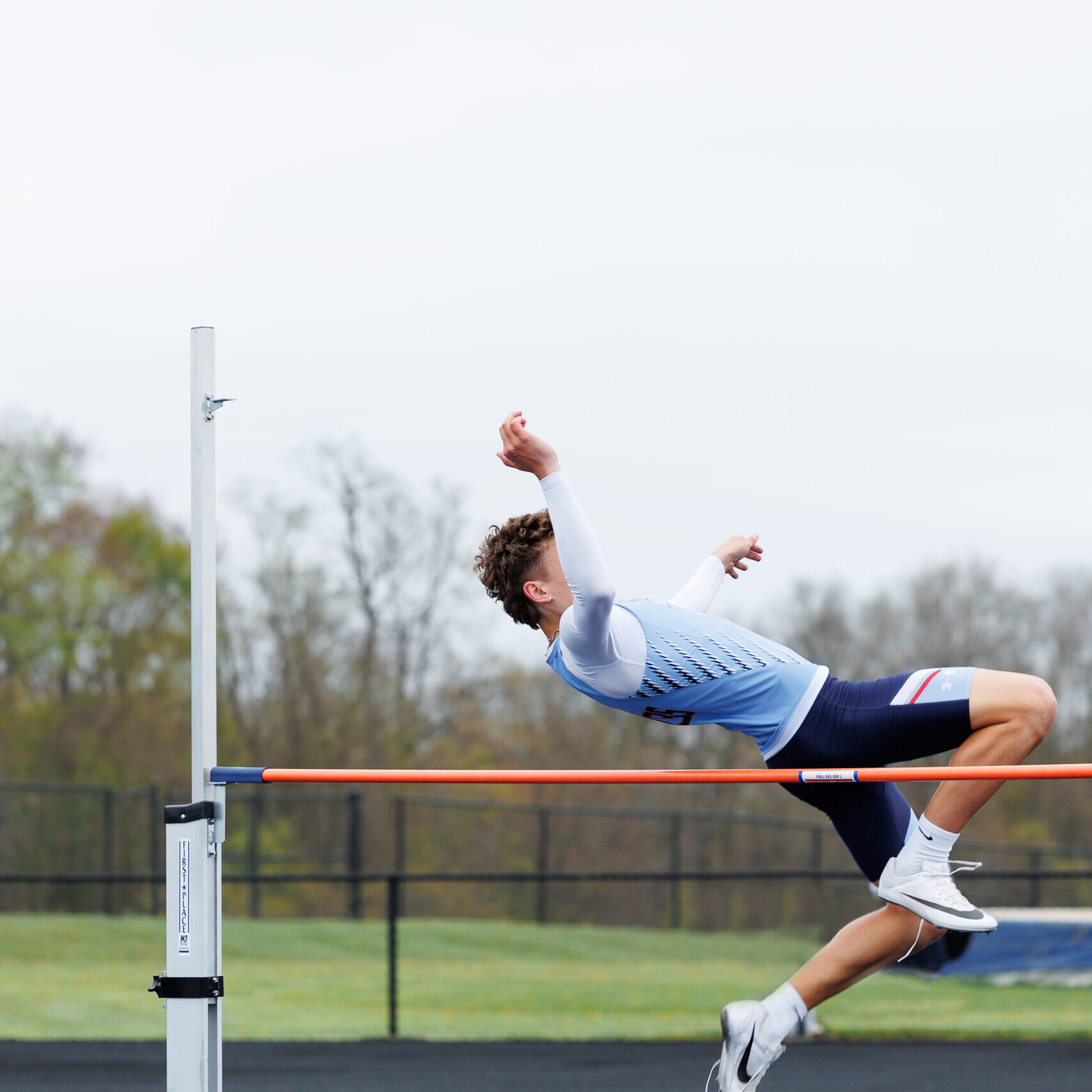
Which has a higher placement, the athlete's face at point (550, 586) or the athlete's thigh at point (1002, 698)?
the athlete's face at point (550, 586)

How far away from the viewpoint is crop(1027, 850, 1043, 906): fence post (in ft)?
52.0

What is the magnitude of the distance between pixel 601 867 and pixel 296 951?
21.6ft

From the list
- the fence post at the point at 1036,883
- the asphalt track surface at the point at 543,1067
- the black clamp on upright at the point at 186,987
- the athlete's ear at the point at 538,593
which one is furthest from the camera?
the fence post at the point at 1036,883

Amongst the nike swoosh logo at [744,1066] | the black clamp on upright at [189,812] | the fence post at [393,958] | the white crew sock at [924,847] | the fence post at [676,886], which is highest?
the black clamp on upright at [189,812]

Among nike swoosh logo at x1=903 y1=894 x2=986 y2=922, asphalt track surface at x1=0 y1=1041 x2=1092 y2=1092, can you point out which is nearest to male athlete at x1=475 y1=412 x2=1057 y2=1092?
nike swoosh logo at x1=903 y1=894 x2=986 y2=922

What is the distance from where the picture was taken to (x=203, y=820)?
12.5 feet

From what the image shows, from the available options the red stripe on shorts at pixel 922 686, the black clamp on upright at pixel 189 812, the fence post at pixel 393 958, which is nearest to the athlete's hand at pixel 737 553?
the red stripe on shorts at pixel 922 686

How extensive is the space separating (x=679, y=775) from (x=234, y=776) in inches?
48.0

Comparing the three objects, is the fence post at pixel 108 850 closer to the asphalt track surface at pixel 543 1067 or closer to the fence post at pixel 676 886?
the fence post at pixel 676 886

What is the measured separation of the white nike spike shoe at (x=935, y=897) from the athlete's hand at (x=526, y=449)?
56.9 inches

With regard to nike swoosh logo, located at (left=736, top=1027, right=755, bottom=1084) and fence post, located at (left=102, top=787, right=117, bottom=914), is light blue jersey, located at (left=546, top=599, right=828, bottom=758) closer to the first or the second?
nike swoosh logo, located at (left=736, top=1027, right=755, bottom=1084)

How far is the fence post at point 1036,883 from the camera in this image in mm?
15863

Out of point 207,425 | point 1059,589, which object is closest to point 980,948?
point 207,425

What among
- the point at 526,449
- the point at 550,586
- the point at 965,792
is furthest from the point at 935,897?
the point at 526,449
